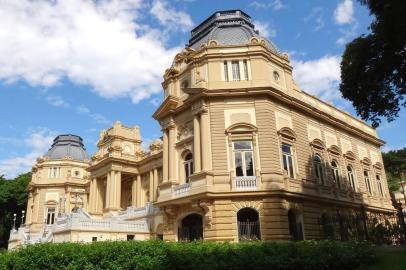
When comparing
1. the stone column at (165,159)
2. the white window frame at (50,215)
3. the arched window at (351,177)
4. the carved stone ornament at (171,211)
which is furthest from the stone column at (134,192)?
the arched window at (351,177)

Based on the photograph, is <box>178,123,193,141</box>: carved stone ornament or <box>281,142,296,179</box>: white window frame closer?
<box>281,142,296,179</box>: white window frame

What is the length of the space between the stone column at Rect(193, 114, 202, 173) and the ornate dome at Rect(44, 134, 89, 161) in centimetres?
3681

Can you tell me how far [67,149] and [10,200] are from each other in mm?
12149

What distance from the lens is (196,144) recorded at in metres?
25.2

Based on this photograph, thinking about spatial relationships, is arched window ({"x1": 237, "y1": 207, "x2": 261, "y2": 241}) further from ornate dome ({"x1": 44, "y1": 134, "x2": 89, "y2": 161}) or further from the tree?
ornate dome ({"x1": 44, "y1": 134, "x2": 89, "y2": 161})

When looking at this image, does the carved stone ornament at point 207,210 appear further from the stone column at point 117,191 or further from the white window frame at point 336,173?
the stone column at point 117,191

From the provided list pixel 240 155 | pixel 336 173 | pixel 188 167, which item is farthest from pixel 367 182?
pixel 188 167

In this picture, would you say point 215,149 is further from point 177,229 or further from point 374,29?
point 374,29

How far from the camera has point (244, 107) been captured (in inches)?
1008

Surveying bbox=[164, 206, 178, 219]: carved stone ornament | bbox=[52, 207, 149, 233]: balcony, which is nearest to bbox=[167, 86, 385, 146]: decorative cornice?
bbox=[164, 206, 178, 219]: carved stone ornament

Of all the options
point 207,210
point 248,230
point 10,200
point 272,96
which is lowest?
point 248,230

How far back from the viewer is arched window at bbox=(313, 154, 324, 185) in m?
28.8

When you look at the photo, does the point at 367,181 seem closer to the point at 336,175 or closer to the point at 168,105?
the point at 336,175

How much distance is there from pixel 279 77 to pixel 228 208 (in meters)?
10.6
